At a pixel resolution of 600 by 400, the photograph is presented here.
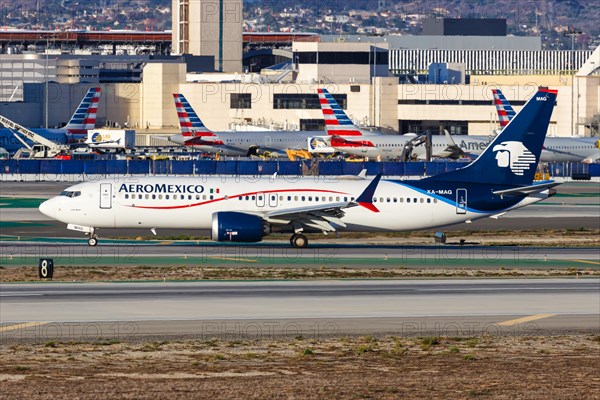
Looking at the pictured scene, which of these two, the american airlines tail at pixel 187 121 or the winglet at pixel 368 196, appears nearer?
the winglet at pixel 368 196

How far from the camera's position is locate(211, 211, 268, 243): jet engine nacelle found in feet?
213

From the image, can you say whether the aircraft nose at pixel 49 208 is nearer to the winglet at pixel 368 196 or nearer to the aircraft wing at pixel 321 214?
the aircraft wing at pixel 321 214

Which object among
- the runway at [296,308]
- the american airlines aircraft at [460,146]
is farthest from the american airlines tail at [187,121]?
the runway at [296,308]

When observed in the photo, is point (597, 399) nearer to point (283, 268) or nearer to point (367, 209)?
point (283, 268)

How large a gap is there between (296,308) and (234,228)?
16758 mm

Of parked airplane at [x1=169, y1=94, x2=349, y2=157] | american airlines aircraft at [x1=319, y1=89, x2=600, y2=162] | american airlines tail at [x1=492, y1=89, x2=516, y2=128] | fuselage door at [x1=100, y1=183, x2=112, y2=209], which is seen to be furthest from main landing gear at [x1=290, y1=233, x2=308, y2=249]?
american airlines tail at [x1=492, y1=89, x2=516, y2=128]

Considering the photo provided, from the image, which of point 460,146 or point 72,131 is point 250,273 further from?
point 72,131

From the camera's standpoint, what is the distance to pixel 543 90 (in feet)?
230

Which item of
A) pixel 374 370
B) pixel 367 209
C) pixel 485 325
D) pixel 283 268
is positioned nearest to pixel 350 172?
pixel 367 209

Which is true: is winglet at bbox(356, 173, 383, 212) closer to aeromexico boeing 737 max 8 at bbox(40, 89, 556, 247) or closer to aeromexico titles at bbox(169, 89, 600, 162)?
aeromexico boeing 737 max 8 at bbox(40, 89, 556, 247)

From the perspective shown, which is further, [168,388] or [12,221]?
[12,221]

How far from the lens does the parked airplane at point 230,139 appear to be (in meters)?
152

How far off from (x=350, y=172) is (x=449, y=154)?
2564 centimetres

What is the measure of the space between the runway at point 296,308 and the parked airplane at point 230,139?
97708 mm
